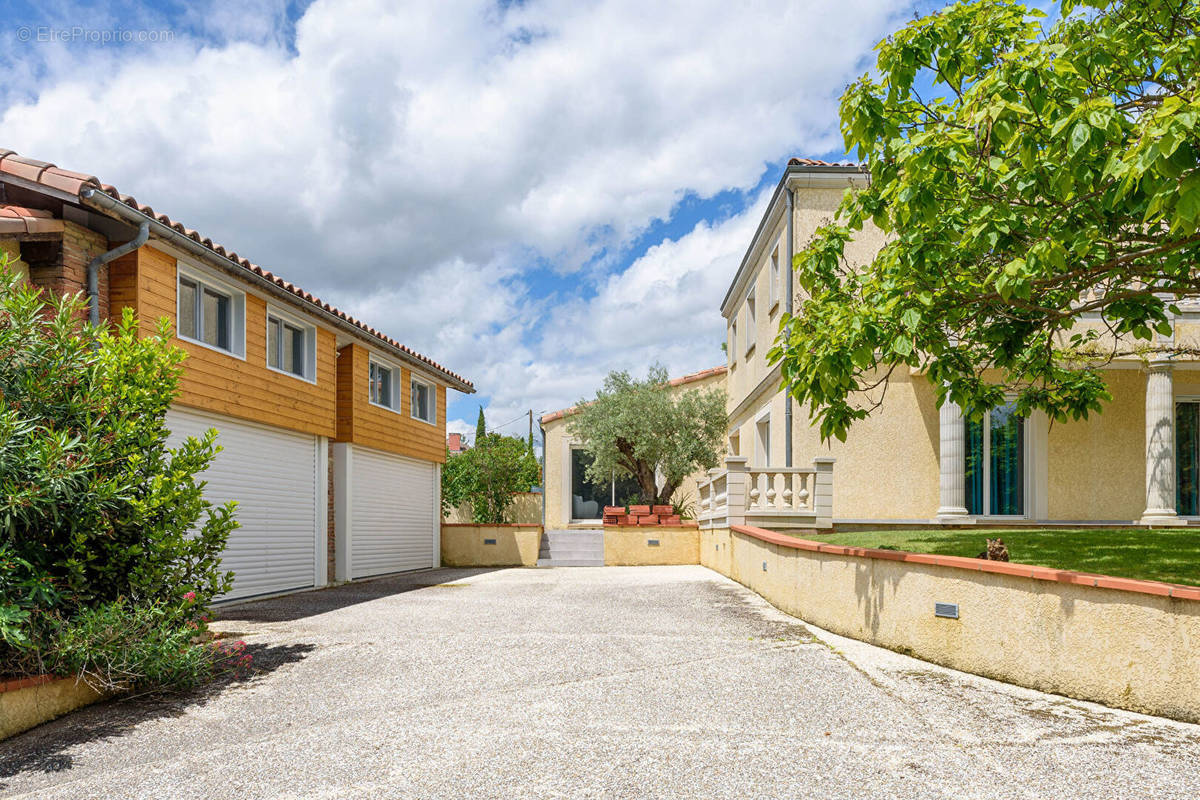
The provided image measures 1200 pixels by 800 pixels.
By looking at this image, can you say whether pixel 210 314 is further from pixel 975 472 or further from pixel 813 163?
pixel 975 472

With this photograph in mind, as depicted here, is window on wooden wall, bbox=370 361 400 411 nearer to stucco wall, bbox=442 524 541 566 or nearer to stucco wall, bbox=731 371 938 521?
stucco wall, bbox=442 524 541 566

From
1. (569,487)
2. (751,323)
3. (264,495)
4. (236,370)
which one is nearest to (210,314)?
(236,370)

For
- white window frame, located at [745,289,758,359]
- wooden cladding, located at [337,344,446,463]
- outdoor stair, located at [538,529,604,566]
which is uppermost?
white window frame, located at [745,289,758,359]

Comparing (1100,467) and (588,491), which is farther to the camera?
(588,491)

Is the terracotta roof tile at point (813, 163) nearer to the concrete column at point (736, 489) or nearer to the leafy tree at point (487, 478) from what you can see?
the concrete column at point (736, 489)

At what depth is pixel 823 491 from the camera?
1441cm

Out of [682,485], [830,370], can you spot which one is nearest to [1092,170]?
[830,370]

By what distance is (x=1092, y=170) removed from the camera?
5.81 meters

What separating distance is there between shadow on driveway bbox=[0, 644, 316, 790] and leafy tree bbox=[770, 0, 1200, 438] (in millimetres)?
5769

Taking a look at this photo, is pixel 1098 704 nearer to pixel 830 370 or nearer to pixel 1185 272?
pixel 830 370

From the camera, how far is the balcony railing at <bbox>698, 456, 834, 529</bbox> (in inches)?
568

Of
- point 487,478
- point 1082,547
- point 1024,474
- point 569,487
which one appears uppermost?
point 1024,474

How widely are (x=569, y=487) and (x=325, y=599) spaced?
13932 millimetres

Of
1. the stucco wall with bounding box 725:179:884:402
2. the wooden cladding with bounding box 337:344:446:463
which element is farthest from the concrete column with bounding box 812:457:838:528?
the wooden cladding with bounding box 337:344:446:463
